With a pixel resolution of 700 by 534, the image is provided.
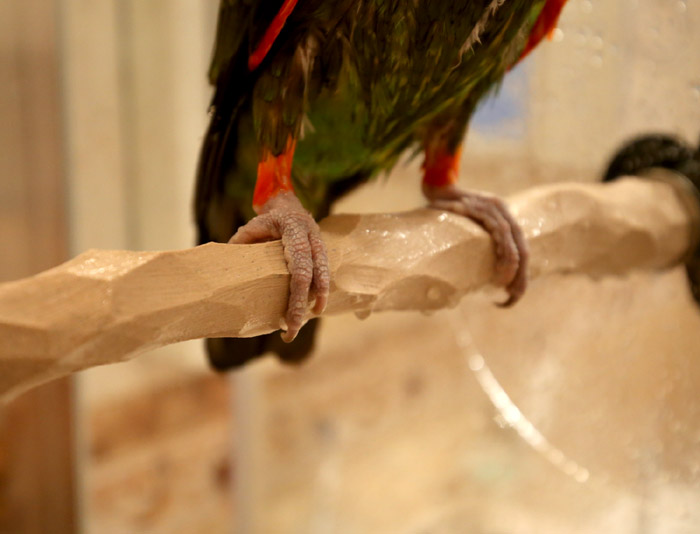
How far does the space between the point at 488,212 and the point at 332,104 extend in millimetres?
196

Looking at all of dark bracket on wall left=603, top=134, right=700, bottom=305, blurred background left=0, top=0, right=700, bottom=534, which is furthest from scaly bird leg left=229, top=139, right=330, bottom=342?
dark bracket on wall left=603, top=134, right=700, bottom=305

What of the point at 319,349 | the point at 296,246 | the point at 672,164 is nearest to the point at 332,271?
the point at 296,246

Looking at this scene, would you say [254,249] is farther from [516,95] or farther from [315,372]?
[315,372]

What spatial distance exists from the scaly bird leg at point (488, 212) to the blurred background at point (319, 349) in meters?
0.06

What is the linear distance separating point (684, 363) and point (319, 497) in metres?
1.06

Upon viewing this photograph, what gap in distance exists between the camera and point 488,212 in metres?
0.62

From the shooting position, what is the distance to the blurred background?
723mm

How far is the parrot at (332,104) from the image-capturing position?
0.49 metres

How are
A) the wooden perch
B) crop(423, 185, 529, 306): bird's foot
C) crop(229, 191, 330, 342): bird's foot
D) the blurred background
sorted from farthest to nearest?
the blurred background → crop(423, 185, 529, 306): bird's foot → crop(229, 191, 330, 342): bird's foot → the wooden perch

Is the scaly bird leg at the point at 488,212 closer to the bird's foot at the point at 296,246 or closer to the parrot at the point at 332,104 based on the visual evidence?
the parrot at the point at 332,104

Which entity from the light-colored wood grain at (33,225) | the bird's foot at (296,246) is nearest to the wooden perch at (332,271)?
the bird's foot at (296,246)

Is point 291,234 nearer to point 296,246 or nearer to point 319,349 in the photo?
point 296,246

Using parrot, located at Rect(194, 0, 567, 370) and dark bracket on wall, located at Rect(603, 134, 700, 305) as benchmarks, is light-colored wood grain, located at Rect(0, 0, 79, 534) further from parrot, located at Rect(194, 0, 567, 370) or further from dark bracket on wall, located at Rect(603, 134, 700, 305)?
dark bracket on wall, located at Rect(603, 134, 700, 305)

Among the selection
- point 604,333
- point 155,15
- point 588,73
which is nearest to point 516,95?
point 588,73
